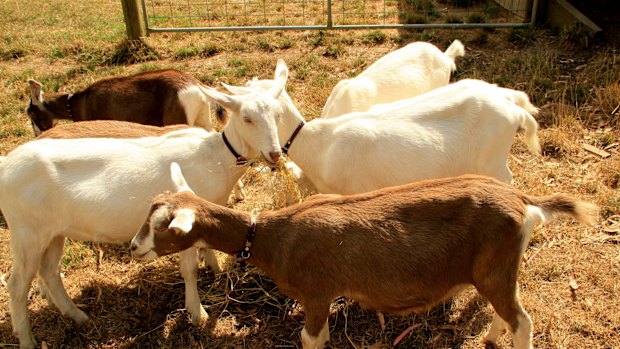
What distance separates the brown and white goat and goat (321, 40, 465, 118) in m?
1.98

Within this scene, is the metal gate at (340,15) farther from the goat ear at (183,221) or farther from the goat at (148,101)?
the goat ear at (183,221)

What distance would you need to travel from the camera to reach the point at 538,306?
4152mm

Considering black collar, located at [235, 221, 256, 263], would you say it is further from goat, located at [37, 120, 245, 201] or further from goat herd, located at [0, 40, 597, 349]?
goat, located at [37, 120, 245, 201]

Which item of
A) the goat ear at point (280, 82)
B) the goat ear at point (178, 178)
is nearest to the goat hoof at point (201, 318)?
the goat ear at point (178, 178)

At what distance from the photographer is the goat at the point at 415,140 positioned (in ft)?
14.7

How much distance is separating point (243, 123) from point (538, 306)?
264 centimetres

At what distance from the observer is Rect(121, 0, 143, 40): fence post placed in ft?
30.1

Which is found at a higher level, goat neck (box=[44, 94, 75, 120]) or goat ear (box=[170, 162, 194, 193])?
goat ear (box=[170, 162, 194, 193])

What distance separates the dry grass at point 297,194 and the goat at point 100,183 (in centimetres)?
27

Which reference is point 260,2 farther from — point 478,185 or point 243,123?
point 478,185

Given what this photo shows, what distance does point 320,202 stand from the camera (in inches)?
144

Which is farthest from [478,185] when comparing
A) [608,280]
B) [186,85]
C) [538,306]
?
[186,85]

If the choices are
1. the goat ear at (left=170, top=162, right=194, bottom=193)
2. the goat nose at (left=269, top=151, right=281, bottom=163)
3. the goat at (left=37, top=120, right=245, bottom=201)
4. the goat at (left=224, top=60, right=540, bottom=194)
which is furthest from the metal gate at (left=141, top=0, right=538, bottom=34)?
the goat ear at (left=170, top=162, right=194, bottom=193)

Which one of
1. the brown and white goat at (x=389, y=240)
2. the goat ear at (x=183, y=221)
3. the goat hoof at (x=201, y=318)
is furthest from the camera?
the goat hoof at (x=201, y=318)
